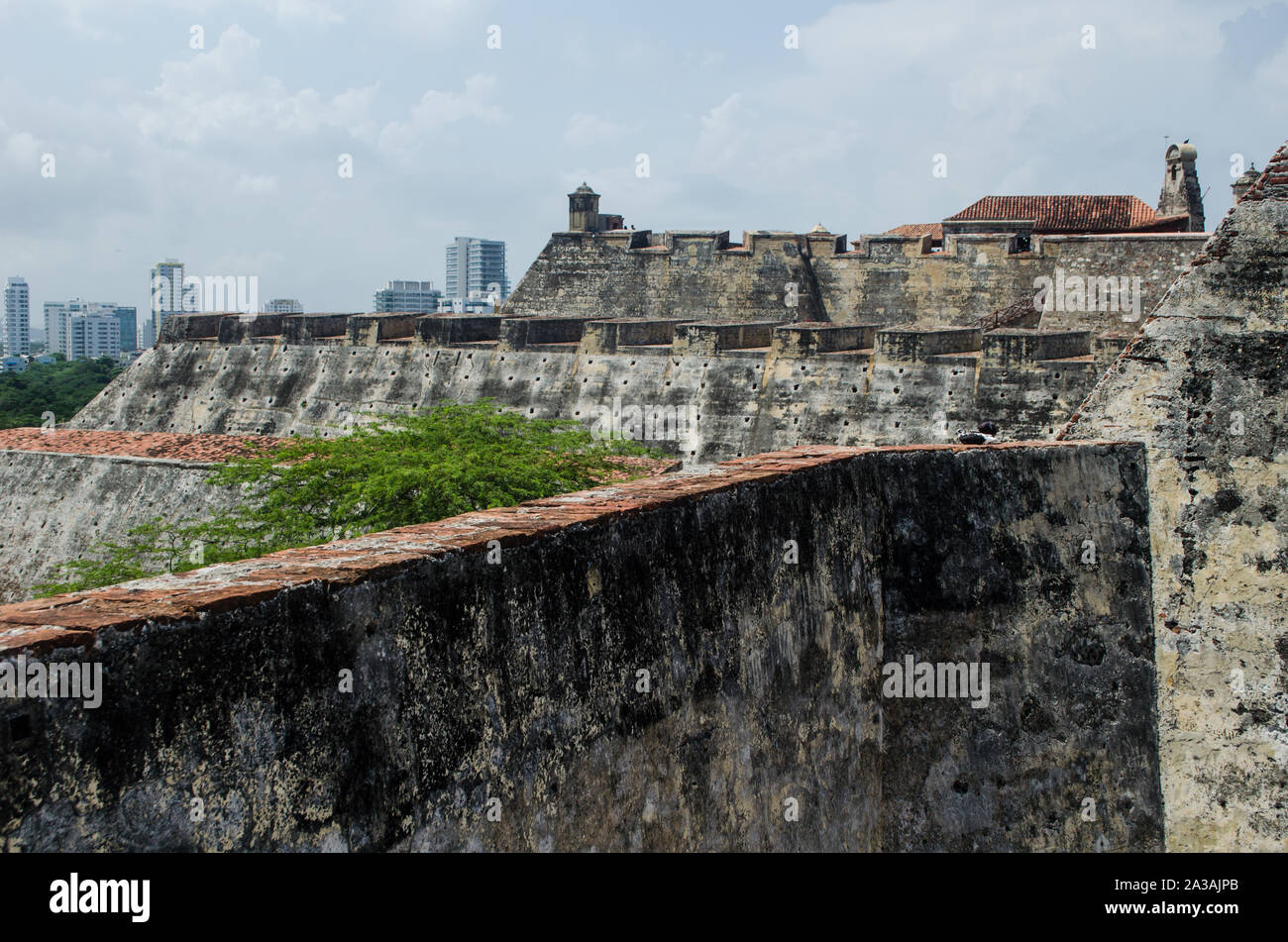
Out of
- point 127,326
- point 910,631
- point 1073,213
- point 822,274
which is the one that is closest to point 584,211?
point 822,274

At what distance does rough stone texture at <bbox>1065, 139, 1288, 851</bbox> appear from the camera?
19.7 ft

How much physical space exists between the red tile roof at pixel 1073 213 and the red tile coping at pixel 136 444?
20.8m

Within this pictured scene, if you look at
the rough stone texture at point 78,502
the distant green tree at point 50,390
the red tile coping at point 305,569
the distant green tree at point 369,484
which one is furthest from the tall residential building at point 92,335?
the red tile coping at point 305,569

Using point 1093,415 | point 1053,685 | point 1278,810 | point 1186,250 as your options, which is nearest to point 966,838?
point 1053,685

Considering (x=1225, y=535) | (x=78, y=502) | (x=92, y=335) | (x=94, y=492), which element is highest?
(x=92, y=335)

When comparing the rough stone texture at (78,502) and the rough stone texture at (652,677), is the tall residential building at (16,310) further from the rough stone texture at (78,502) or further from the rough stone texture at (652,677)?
the rough stone texture at (652,677)

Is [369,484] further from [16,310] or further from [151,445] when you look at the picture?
[16,310]

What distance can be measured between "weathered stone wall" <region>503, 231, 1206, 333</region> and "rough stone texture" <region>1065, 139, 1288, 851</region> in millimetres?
21755

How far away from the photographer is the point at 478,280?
6358 inches

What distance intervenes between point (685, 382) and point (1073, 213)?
15078 mm

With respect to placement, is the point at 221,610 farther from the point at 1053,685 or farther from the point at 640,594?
the point at 1053,685

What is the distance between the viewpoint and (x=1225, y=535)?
239 inches

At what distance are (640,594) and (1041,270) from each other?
2696cm

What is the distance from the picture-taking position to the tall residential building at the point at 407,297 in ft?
517
